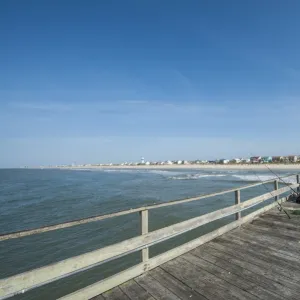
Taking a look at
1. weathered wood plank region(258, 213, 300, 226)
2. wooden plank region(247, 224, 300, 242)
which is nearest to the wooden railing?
wooden plank region(247, 224, 300, 242)

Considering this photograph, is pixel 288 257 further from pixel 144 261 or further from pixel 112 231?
pixel 112 231

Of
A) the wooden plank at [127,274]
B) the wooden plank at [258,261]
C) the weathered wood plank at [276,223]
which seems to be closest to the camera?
the wooden plank at [127,274]

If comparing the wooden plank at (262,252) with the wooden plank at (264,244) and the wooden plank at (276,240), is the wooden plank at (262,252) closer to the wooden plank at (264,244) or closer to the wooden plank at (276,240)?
the wooden plank at (264,244)

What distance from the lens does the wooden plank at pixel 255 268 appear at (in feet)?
10.0

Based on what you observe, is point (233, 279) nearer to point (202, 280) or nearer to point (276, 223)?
point (202, 280)

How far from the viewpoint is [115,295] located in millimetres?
2855

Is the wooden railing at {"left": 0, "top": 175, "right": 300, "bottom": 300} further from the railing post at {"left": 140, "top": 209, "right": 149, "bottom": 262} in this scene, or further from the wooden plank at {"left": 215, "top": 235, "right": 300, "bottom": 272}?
the wooden plank at {"left": 215, "top": 235, "right": 300, "bottom": 272}

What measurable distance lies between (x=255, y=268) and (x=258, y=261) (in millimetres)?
290

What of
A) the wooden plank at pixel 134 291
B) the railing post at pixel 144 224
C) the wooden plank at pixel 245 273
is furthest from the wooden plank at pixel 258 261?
the wooden plank at pixel 134 291

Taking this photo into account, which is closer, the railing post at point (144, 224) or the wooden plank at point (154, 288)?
the wooden plank at point (154, 288)

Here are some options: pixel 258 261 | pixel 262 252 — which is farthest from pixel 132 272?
pixel 262 252

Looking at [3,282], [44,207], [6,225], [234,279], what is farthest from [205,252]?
[44,207]

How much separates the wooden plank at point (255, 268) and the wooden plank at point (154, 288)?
1.35m

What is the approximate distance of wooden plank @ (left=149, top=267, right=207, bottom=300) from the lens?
2.84m
